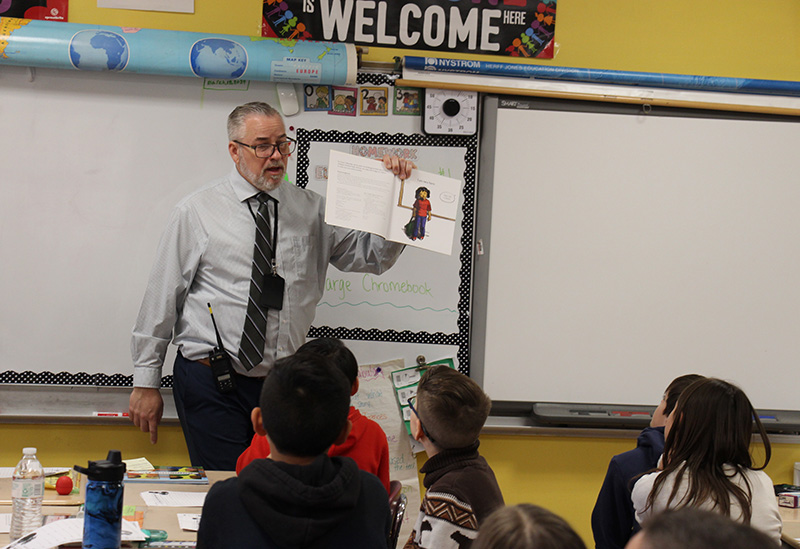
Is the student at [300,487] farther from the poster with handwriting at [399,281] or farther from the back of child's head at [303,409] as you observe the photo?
the poster with handwriting at [399,281]

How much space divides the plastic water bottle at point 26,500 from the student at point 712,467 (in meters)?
1.43

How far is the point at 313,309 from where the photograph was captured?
9.28 feet

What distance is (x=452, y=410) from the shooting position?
1.93 meters

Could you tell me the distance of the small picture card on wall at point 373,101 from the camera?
3.19 m

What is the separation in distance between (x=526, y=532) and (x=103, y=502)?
844 mm

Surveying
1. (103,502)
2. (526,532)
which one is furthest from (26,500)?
(526,532)

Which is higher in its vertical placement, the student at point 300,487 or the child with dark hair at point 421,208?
the child with dark hair at point 421,208

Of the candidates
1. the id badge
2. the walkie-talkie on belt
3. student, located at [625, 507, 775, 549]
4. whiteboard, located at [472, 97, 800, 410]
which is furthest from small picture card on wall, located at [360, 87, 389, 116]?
student, located at [625, 507, 775, 549]

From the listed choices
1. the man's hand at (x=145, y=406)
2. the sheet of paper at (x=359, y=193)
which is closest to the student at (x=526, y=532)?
the sheet of paper at (x=359, y=193)

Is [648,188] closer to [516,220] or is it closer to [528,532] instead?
[516,220]

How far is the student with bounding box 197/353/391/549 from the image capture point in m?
1.31

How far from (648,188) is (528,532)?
2.64 m

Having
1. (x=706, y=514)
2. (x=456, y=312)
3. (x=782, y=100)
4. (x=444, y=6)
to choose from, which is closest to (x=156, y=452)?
(x=456, y=312)

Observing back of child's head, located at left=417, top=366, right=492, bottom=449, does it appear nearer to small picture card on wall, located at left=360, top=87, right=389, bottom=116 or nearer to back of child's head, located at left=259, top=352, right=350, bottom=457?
back of child's head, located at left=259, top=352, right=350, bottom=457
